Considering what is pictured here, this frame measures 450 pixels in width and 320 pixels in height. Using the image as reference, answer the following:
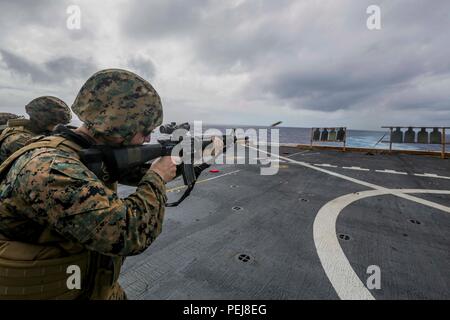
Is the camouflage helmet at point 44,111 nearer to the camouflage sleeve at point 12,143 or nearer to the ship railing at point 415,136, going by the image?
the camouflage sleeve at point 12,143

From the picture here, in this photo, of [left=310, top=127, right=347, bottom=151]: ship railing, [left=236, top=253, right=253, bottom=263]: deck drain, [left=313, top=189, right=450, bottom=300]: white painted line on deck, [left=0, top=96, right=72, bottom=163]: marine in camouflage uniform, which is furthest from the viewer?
[left=310, top=127, right=347, bottom=151]: ship railing

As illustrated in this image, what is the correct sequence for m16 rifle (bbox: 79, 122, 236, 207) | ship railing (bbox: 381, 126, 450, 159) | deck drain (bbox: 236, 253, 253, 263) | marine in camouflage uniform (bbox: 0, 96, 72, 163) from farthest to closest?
ship railing (bbox: 381, 126, 450, 159)
marine in camouflage uniform (bbox: 0, 96, 72, 163)
deck drain (bbox: 236, 253, 253, 263)
m16 rifle (bbox: 79, 122, 236, 207)

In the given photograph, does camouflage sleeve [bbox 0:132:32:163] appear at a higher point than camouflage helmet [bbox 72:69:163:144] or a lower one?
lower

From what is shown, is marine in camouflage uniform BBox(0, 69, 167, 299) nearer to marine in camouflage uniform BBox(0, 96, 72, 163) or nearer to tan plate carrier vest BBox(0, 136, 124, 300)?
tan plate carrier vest BBox(0, 136, 124, 300)

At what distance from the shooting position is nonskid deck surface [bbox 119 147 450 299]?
229 centimetres

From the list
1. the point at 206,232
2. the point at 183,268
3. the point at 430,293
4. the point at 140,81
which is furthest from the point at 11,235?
the point at 430,293

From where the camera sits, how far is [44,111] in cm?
314

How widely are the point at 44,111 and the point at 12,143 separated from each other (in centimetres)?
61

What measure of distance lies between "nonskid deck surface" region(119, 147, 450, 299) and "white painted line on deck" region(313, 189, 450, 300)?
0.5 inches

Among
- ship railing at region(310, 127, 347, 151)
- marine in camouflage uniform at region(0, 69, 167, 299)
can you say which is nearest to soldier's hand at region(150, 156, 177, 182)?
marine in camouflage uniform at region(0, 69, 167, 299)

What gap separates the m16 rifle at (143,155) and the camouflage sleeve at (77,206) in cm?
20

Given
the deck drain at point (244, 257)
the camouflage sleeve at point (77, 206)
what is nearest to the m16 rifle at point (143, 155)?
the camouflage sleeve at point (77, 206)
